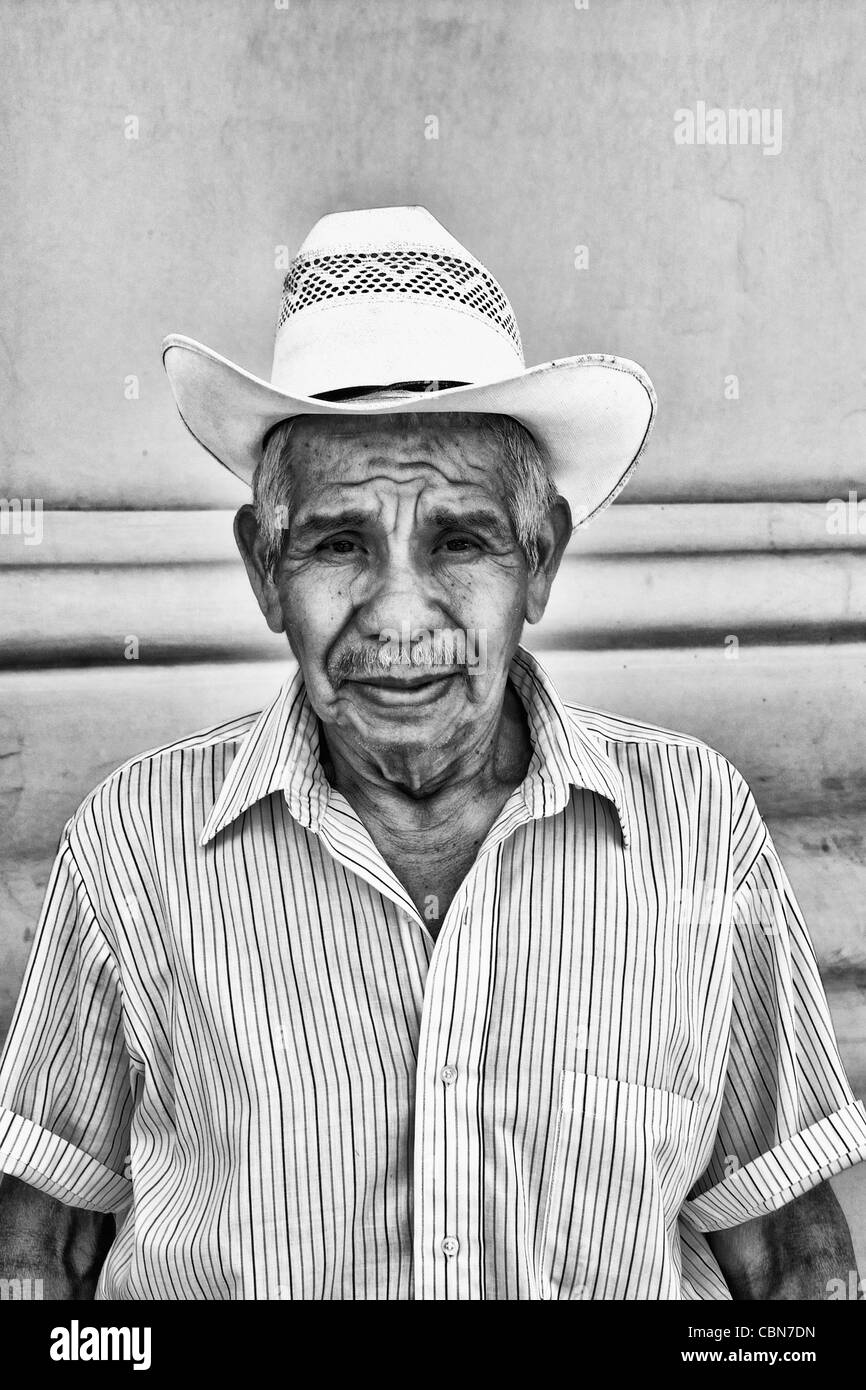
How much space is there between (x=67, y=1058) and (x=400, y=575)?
74cm

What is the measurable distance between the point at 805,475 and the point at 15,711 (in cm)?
131

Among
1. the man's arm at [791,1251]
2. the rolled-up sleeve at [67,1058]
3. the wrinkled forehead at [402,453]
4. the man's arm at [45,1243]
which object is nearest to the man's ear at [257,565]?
the wrinkled forehead at [402,453]

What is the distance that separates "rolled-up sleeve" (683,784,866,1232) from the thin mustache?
0.47m

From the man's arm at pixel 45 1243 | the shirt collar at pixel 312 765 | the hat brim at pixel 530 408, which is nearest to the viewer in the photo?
the hat brim at pixel 530 408

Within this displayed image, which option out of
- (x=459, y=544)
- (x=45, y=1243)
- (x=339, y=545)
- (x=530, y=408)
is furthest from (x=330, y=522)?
(x=45, y=1243)

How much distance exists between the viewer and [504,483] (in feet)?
5.12

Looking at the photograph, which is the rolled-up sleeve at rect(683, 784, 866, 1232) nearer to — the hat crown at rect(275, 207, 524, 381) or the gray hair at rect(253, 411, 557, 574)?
the gray hair at rect(253, 411, 557, 574)

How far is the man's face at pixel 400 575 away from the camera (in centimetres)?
151

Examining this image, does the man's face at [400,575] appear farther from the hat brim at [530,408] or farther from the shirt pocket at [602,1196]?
the shirt pocket at [602,1196]

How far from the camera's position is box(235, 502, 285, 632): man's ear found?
164 centimetres

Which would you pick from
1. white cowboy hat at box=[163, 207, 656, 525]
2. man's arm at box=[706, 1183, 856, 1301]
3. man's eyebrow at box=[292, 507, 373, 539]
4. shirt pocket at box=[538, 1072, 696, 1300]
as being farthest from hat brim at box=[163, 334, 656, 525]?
man's arm at box=[706, 1183, 856, 1301]

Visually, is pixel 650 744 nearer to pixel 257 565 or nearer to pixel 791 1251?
pixel 257 565
